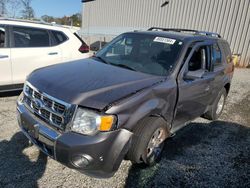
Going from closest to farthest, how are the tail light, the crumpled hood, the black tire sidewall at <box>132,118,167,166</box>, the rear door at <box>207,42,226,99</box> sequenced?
the crumpled hood
the black tire sidewall at <box>132,118,167,166</box>
the rear door at <box>207,42,226,99</box>
the tail light

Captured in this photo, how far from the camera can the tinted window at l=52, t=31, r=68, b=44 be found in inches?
231

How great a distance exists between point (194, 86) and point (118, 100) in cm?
168

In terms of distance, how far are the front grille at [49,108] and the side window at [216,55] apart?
3077 millimetres

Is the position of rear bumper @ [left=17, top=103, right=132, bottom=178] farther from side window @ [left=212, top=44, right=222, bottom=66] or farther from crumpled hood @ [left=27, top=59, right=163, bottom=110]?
side window @ [left=212, top=44, right=222, bottom=66]

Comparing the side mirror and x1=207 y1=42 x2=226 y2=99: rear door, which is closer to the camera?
the side mirror

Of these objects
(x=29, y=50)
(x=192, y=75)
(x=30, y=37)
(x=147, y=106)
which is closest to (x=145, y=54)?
(x=192, y=75)

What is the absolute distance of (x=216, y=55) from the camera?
4625mm

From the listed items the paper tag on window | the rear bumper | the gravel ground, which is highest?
the paper tag on window

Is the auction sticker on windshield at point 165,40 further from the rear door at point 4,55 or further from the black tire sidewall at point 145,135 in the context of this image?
the rear door at point 4,55

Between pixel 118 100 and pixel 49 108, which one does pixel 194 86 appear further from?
pixel 49 108

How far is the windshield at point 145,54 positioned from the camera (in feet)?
11.5

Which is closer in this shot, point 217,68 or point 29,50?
point 217,68

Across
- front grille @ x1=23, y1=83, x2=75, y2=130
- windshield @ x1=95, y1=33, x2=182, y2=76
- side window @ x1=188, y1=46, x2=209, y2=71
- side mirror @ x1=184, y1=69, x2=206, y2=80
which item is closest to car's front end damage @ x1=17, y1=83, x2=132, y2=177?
front grille @ x1=23, y1=83, x2=75, y2=130

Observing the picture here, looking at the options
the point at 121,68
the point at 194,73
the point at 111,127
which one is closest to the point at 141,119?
the point at 111,127
